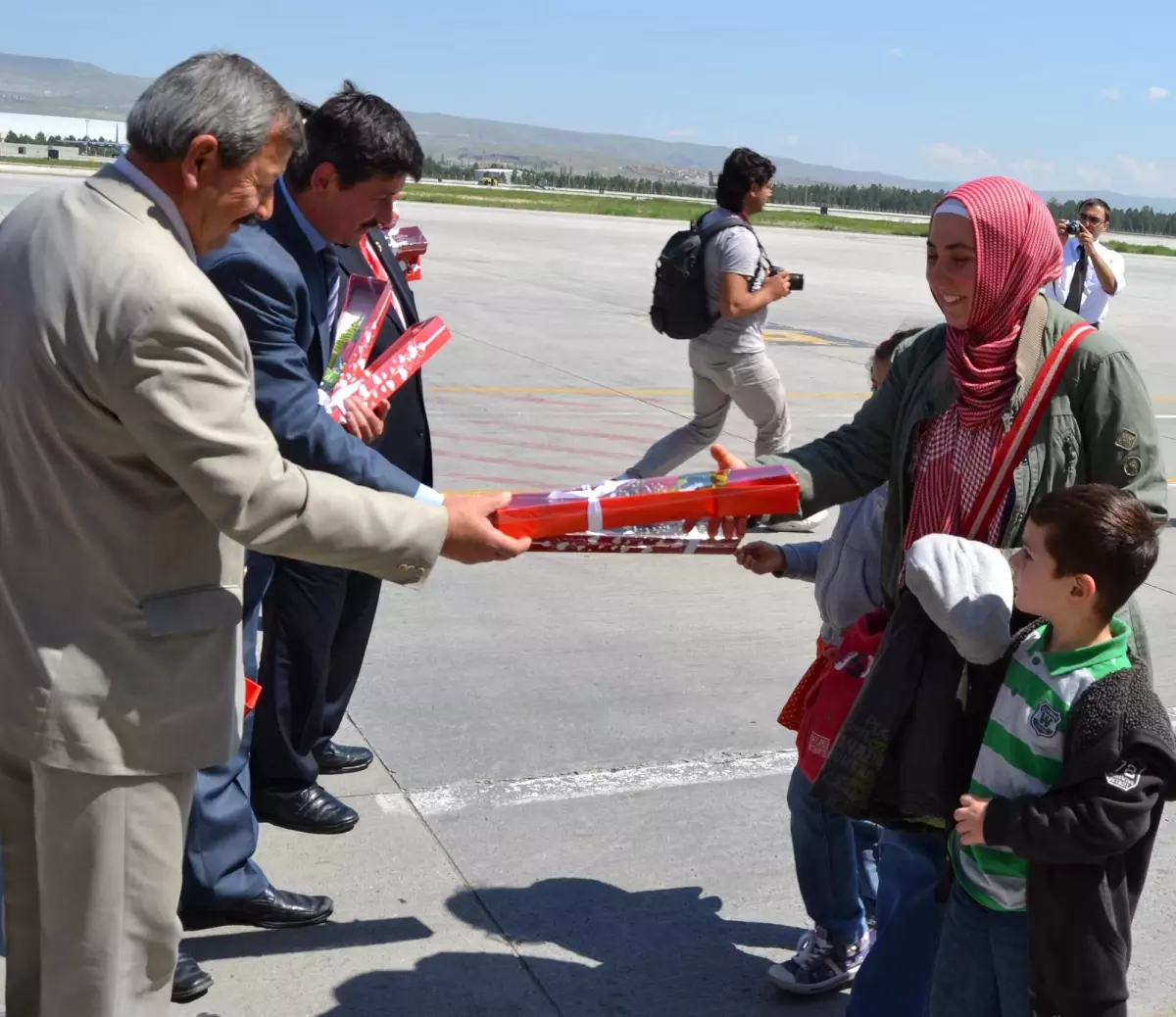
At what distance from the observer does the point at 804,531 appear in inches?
325

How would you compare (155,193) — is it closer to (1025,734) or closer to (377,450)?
(1025,734)

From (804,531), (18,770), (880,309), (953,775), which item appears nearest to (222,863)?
(18,770)

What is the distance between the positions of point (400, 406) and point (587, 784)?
A: 1.38 meters

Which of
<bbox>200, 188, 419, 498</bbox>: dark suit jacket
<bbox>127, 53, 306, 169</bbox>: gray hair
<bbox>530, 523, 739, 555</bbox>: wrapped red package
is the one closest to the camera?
<bbox>127, 53, 306, 169</bbox>: gray hair

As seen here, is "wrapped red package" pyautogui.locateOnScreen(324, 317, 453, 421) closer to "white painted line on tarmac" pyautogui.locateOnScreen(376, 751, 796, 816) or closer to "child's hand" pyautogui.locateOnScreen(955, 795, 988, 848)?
"white painted line on tarmac" pyautogui.locateOnScreen(376, 751, 796, 816)

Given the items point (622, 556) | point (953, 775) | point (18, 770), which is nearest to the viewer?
point (18, 770)

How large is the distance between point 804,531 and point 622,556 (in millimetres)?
1467

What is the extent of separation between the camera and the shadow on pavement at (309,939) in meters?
3.68

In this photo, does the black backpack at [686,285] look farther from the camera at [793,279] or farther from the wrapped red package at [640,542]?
the wrapped red package at [640,542]

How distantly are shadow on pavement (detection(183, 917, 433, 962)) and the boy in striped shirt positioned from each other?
167 centimetres

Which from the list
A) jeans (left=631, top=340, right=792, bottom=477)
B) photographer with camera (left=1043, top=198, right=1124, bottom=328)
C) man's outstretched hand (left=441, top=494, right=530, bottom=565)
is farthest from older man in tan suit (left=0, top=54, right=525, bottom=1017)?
photographer with camera (left=1043, top=198, right=1124, bottom=328)

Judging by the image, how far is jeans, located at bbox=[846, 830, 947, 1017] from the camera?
3174mm

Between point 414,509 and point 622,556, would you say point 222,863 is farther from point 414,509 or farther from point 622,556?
point 622,556

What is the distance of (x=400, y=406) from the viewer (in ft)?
14.5
